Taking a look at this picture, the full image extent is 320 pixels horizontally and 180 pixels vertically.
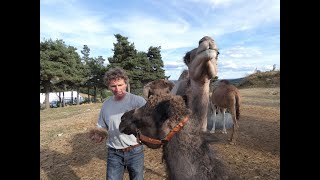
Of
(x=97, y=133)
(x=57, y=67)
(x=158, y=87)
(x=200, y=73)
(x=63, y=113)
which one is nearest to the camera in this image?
(x=200, y=73)

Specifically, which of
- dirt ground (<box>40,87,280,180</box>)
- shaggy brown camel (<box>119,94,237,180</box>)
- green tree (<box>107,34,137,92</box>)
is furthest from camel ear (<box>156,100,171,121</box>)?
green tree (<box>107,34,137,92</box>)

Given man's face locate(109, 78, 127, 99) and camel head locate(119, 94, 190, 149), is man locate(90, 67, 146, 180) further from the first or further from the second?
camel head locate(119, 94, 190, 149)

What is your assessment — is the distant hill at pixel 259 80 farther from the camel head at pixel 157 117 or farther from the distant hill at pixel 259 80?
the camel head at pixel 157 117

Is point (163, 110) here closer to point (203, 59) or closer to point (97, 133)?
Result: point (203, 59)

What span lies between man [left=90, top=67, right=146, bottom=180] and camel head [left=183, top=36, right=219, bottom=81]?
0.94m

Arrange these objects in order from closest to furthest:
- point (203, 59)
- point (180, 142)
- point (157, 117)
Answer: point (180, 142) → point (157, 117) → point (203, 59)

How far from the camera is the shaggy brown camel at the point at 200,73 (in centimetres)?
354

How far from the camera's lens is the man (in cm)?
427

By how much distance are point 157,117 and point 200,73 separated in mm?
894

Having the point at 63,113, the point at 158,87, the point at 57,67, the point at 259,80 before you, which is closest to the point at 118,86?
the point at 158,87

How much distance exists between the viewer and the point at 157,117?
11.4ft

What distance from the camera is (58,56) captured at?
38156 millimetres

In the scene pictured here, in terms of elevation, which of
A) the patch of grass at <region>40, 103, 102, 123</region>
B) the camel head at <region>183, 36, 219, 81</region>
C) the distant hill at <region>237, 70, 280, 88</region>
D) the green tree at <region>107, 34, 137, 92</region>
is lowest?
the patch of grass at <region>40, 103, 102, 123</region>
